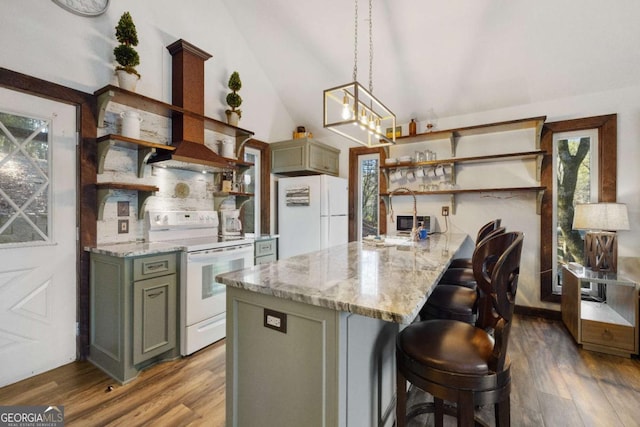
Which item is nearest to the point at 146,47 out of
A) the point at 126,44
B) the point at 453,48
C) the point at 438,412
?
the point at 126,44

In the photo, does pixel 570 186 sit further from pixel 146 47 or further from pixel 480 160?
pixel 146 47

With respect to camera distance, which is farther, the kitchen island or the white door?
the white door

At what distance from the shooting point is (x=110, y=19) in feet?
8.10

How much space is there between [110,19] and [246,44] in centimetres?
168

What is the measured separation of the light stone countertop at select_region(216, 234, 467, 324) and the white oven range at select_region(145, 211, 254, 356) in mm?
1110

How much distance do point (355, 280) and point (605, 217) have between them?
115 inches

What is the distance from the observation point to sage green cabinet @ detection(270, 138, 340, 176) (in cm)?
405

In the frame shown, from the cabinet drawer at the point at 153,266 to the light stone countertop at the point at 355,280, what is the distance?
1151 millimetres

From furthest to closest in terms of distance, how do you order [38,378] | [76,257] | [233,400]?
[76,257] → [38,378] → [233,400]

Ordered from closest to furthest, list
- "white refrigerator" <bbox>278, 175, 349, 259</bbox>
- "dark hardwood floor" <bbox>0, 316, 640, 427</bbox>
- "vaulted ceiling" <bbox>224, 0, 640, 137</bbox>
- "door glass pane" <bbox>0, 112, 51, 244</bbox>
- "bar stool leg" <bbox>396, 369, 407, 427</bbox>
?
1. "bar stool leg" <bbox>396, 369, 407, 427</bbox>
2. "dark hardwood floor" <bbox>0, 316, 640, 427</bbox>
3. "door glass pane" <bbox>0, 112, 51, 244</bbox>
4. "vaulted ceiling" <bbox>224, 0, 640, 137</bbox>
5. "white refrigerator" <bbox>278, 175, 349, 259</bbox>

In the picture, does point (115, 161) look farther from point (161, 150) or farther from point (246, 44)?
point (246, 44)

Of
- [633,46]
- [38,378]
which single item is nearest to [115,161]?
[38,378]

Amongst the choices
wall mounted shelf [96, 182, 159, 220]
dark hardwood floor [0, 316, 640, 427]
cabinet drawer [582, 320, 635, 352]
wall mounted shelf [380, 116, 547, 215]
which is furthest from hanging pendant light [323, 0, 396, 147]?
cabinet drawer [582, 320, 635, 352]

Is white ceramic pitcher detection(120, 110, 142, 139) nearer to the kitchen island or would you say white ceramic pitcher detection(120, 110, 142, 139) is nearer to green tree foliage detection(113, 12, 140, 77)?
green tree foliage detection(113, 12, 140, 77)
